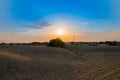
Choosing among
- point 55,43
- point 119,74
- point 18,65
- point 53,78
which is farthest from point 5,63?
point 55,43

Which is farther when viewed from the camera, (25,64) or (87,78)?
(25,64)

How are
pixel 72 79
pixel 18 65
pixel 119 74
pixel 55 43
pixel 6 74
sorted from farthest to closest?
pixel 55 43 → pixel 18 65 → pixel 6 74 → pixel 72 79 → pixel 119 74

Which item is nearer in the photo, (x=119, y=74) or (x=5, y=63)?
(x=119, y=74)

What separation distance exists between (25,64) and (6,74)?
4237 mm

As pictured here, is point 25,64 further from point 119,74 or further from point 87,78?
point 119,74

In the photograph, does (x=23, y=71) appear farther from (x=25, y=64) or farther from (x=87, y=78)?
(x=87, y=78)

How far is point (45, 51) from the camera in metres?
36.1

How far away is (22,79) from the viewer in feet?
55.3

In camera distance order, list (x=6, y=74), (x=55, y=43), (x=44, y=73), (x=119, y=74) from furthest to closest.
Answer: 1. (x=55, y=43)
2. (x=44, y=73)
3. (x=6, y=74)
4. (x=119, y=74)

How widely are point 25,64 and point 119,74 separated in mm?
10164

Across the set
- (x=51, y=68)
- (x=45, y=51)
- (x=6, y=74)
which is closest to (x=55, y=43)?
(x=45, y=51)

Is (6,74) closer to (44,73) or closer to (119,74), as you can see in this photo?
(44,73)

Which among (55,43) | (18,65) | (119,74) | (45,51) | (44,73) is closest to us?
(119,74)

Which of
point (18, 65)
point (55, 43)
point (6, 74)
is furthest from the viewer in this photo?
point (55, 43)
